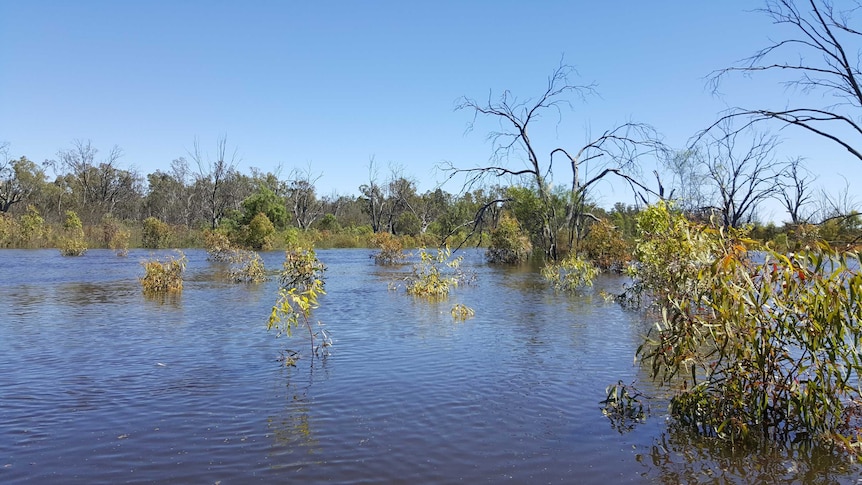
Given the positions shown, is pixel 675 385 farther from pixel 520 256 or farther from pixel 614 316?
pixel 520 256

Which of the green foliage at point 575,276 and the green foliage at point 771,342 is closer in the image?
the green foliage at point 771,342

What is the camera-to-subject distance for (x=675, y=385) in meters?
7.50

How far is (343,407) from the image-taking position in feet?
21.8

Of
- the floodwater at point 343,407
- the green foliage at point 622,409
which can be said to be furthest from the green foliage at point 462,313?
the green foliage at point 622,409

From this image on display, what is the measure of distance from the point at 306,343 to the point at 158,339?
9.27 ft

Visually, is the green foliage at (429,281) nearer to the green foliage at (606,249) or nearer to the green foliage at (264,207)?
the green foliage at (606,249)

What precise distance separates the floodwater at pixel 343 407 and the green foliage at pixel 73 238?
25523 millimetres

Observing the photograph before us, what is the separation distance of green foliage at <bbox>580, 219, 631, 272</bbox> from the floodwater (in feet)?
43.9

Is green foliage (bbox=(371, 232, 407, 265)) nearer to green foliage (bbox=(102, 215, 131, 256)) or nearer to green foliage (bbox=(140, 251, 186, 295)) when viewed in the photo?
green foliage (bbox=(140, 251, 186, 295))

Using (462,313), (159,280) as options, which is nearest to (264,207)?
(159,280)

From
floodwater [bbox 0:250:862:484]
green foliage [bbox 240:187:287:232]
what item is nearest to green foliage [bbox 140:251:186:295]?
floodwater [bbox 0:250:862:484]

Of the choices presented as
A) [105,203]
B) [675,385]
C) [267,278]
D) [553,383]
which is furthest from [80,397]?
[105,203]

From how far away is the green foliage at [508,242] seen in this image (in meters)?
35.3

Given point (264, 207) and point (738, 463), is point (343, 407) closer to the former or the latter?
point (738, 463)
